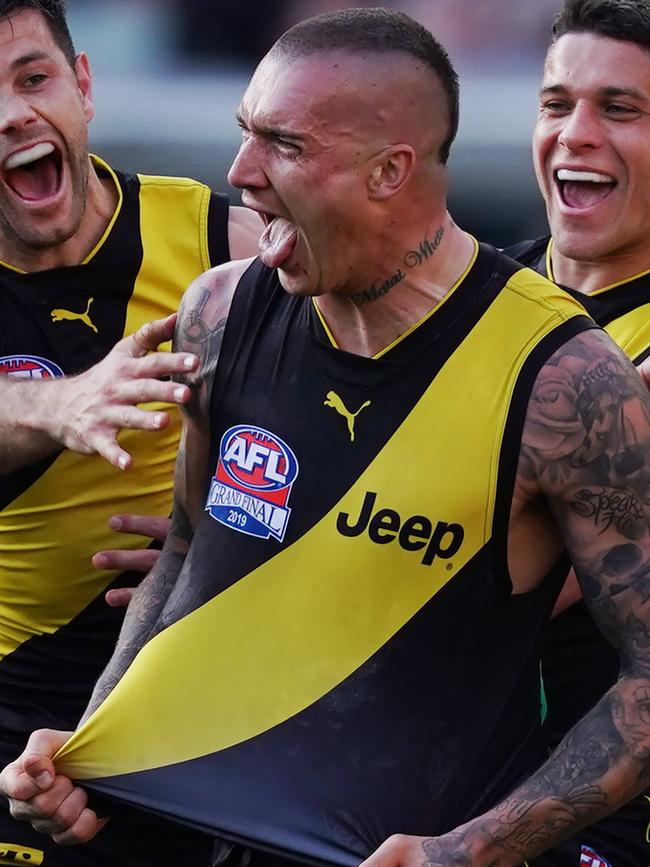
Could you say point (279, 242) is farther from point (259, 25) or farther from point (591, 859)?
point (259, 25)

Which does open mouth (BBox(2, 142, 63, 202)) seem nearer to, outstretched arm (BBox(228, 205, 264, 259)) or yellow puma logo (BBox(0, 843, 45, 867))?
outstretched arm (BBox(228, 205, 264, 259))

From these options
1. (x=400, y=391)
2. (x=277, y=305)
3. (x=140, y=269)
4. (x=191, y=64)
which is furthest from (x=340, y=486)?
(x=191, y=64)

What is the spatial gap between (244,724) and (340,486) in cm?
47

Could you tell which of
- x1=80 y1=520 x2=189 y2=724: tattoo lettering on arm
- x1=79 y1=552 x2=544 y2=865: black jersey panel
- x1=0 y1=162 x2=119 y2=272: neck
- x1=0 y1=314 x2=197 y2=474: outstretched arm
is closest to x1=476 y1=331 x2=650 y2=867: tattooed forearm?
x1=79 y1=552 x2=544 y2=865: black jersey panel

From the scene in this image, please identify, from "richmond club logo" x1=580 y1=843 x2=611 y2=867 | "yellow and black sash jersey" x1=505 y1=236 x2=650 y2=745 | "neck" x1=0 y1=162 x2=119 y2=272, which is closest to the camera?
"richmond club logo" x1=580 y1=843 x2=611 y2=867

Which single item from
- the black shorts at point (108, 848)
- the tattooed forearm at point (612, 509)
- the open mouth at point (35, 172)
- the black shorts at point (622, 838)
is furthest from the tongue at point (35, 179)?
the black shorts at point (622, 838)

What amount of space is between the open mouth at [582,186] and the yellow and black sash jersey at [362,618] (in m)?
1.13

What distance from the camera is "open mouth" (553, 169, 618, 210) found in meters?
4.29

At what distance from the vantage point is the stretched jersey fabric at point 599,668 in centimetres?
403

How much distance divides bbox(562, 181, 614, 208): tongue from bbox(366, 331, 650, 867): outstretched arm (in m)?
1.32

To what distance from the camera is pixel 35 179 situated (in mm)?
4402

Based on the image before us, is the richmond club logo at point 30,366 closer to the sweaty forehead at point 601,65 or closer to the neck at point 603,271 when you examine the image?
the neck at point 603,271

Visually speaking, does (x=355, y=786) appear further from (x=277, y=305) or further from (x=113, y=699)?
(x=277, y=305)

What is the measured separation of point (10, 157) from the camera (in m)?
4.29
